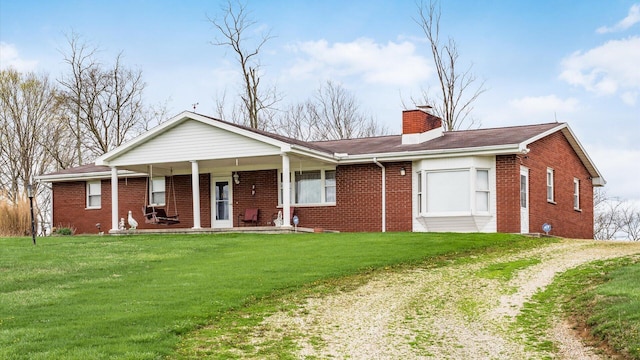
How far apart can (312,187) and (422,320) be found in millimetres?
15380

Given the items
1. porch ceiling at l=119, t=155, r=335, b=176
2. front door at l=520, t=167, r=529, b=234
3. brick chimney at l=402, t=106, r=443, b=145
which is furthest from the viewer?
brick chimney at l=402, t=106, r=443, b=145

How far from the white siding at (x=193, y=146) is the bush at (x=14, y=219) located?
549cm

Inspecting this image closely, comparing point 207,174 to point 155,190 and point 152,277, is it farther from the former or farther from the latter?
point 152,277

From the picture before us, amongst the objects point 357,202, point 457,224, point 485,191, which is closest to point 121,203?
point 357,202

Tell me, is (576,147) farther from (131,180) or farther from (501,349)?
(501,349)

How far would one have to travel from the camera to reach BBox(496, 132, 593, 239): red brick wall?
23.6 metres

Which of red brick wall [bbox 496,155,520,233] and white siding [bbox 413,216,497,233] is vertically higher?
red brick wall [bbox 496,155,520,233]

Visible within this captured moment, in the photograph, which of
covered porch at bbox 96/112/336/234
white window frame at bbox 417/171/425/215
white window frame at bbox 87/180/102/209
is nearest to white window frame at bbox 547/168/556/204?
white window frame at bbox 417/171/425/215

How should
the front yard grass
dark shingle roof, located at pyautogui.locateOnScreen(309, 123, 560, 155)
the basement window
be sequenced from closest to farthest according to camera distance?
the front yard grass
dark shingle roof, located at pyautogui.locateOnScreen(309, 123, 560, 155)
the basement window

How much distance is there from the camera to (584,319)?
37.2ft

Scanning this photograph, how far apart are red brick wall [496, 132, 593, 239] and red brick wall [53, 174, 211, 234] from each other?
10.8 metres

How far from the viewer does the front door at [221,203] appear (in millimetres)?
28312

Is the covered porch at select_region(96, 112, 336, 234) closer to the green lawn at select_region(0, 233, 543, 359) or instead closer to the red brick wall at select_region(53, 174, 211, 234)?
the red brick wall at select_region(53, 174, 211, 234)

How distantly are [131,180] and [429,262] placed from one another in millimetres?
16480
